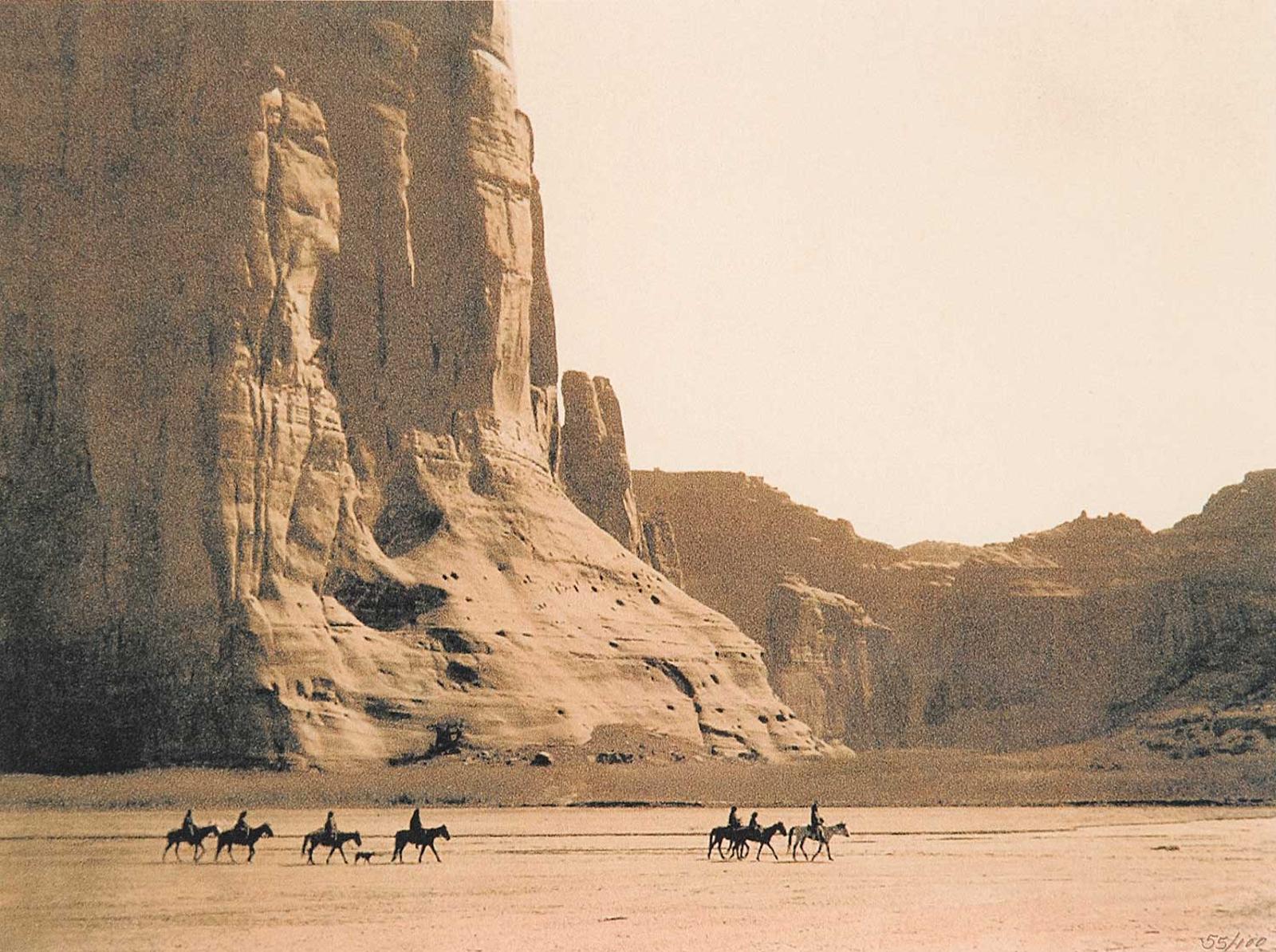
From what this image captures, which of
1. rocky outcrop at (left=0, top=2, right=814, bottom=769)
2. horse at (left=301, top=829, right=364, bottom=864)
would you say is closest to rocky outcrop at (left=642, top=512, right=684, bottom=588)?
rocky outcrop at (left=0, top=2, right=814, bottom=769)

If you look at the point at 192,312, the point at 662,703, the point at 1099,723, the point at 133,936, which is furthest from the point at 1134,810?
the point at 1099,723

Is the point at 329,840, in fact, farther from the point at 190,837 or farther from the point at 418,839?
the point at 190,837

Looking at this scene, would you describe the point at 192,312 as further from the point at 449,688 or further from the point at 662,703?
the point at 662,703

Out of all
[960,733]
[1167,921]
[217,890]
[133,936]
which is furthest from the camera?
[960,733]

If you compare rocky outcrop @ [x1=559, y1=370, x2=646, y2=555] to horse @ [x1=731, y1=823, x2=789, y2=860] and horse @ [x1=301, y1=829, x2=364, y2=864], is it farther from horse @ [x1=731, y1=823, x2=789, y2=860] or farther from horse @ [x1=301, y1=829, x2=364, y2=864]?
horse @ [x1=301, y1=829, x2=364, y2=864]

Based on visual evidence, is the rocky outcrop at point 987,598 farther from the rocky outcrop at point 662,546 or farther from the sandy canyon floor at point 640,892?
the sandy canyon floor at point 640,892

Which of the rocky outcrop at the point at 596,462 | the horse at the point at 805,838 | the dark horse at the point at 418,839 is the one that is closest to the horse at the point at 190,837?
the dark horse at the point at 418,839
